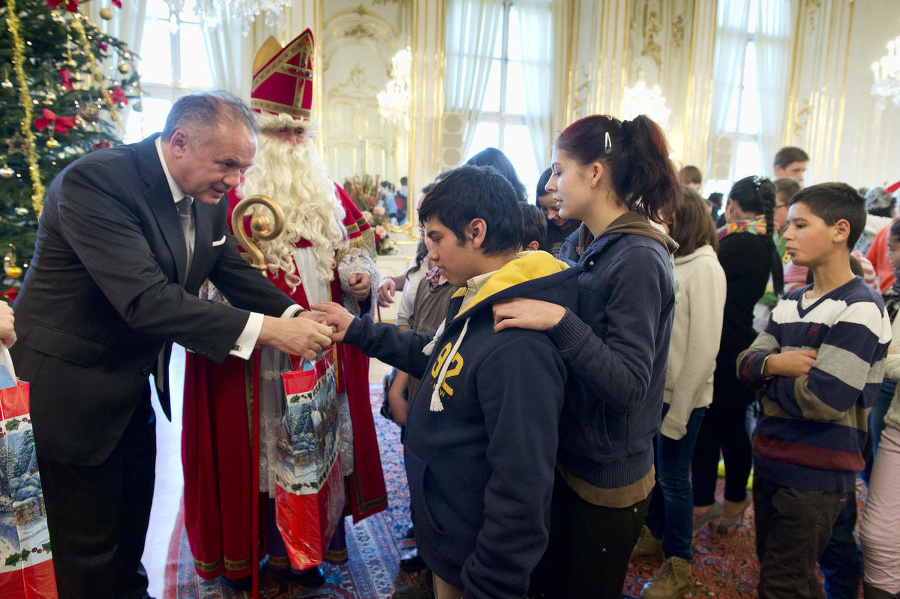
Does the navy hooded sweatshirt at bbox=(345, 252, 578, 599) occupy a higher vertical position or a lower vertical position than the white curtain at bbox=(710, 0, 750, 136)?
lower

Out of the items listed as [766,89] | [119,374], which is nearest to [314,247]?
[119,374]

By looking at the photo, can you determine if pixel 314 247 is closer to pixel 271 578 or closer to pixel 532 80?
pixel 271 578

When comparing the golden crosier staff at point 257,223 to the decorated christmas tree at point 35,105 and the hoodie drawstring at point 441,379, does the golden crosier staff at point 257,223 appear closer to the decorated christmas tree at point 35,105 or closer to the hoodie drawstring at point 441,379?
the hoodie drawstring at point 441,379

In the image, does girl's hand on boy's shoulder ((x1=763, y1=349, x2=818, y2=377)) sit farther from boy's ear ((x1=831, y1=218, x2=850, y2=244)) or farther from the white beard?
the white beard

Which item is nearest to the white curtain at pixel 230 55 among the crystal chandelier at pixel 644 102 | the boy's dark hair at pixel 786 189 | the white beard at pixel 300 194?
the crystal chandelier at pixel 644 102

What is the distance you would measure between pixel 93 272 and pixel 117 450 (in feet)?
2.05

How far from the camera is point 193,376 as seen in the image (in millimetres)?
2049

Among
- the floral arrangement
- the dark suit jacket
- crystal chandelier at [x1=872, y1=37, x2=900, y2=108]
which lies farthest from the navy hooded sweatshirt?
crystal chandelier at [x1=872, y1=37, x2=900, y2=108]

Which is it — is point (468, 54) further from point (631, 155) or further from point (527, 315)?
point (527, 315)

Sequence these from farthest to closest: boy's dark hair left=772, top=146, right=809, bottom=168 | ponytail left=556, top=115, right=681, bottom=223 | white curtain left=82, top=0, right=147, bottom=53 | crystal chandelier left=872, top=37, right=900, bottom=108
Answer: white curtain left=82, top=0, right=147, bottom=53
crystal chandelier left=872, top=37, right=900, bottom=108
boy's dark hair left=772, top=146, right=809, bottom=168
ponytail left=556, top=115, right=681, bottom=223

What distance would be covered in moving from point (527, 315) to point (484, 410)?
219mm

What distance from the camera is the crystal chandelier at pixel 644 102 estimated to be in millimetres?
8617

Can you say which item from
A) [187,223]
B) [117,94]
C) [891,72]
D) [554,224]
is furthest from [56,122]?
[891,72]

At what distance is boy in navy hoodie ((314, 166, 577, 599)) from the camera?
1.10m
